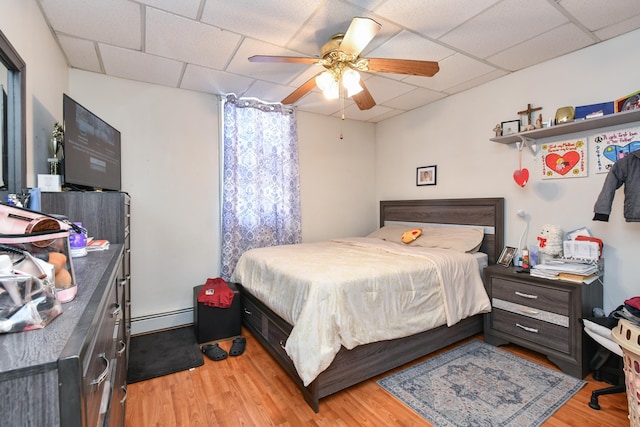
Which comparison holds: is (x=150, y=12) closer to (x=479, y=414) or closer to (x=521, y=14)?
(x=521, y=14)

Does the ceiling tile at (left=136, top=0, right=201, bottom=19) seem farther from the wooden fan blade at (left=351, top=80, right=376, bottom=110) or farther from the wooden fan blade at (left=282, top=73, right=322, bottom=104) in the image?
the wooden fan blade at (left=351, top=80, right=376, bottom=110)

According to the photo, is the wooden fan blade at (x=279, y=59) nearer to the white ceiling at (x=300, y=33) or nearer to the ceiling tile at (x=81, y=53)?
the white ceiling at (x=300, y=33)

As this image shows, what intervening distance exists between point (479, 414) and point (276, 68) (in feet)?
9.82

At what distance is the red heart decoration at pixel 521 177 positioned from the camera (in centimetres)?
280

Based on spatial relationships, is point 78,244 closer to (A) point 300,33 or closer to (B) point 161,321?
(A) point 300,33

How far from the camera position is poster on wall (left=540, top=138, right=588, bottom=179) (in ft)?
8.25

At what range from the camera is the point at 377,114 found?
163 inches

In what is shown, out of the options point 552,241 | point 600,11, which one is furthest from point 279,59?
point 552,241

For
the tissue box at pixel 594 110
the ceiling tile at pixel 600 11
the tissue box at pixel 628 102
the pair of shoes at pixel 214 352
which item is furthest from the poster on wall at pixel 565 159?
the pair of shoes at pixel 214 352

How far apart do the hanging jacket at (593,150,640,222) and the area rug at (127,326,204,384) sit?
3253 millimetres

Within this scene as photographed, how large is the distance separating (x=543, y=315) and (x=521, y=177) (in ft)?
4.00

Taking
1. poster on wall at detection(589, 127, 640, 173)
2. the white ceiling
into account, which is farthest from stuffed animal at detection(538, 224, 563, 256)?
the white ceiling

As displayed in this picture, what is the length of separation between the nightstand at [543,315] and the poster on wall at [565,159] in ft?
2.98

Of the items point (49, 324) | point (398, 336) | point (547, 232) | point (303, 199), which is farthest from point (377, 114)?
point (49, 324)
